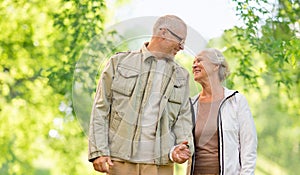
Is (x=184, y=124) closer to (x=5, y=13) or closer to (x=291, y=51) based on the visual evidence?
(x=291, y=51)

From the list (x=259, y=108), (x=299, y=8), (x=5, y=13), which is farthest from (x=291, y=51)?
(x=259, y=108)

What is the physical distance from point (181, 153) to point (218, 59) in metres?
0.81

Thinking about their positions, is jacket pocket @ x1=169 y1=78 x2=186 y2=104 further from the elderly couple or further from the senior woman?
the senior woman

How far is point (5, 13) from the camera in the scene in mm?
8844

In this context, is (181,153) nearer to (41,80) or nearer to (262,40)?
(262,40)

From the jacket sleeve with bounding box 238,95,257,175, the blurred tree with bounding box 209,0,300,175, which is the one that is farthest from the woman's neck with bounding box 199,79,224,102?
the blurred tree with bounding box 209,0,300,175

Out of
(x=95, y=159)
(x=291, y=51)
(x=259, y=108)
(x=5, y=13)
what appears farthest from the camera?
(x=259, y=108)

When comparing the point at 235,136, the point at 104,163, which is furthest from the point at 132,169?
the point at 235,136

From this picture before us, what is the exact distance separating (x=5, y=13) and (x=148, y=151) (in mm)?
5217

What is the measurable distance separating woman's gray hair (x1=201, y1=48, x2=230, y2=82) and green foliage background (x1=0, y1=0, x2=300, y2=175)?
2.05 meters

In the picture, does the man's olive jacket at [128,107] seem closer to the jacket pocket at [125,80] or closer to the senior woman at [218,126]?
the jacket pocket at [125,80]

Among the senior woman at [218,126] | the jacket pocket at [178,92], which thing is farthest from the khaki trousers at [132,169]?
the senior woman at [218,126]

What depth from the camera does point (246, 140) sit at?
14.8ft

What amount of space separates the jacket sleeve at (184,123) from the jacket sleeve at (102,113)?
32 cm
